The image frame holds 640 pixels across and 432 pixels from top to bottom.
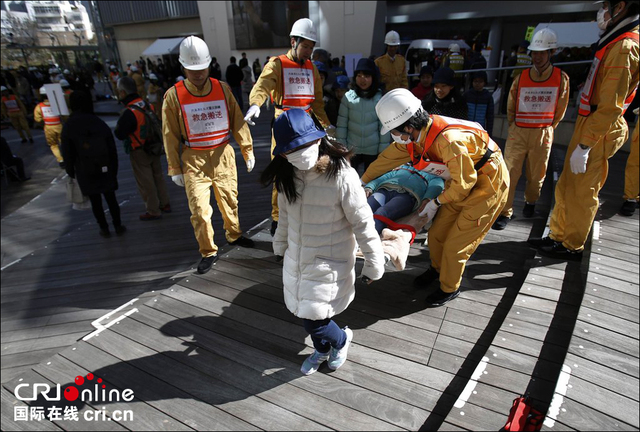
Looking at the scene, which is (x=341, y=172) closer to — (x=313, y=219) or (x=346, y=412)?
(x=313, y=219)

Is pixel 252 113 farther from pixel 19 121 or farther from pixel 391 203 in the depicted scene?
pixel 19 121

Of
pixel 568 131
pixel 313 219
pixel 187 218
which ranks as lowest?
pixel 187 218

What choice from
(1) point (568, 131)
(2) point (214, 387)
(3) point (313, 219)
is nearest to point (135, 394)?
(2) point (214, 387)

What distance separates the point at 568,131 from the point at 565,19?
39.7 ft

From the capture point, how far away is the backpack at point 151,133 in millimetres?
5328

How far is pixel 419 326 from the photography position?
287 centimetres

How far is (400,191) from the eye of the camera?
10.8 ft

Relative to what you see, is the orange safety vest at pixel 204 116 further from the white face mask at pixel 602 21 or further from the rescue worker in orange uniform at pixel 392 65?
the rescue worker in orange uniform at pixel 392 65

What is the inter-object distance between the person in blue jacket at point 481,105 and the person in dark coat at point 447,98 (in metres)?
0.85

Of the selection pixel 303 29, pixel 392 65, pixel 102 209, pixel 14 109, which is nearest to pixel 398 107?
pixel 303 29

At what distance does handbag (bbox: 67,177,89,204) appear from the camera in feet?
17.3

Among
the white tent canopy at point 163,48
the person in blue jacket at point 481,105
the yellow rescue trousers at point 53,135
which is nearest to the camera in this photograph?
the person in blue jacket at point 481,105

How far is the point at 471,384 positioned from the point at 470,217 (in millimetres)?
1160

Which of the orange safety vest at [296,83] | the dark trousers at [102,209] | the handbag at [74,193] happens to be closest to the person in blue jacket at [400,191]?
the orange safety vest at [296,83]
